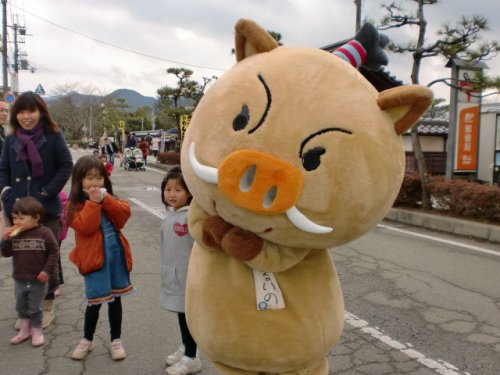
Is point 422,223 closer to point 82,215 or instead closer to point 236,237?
point 82,215

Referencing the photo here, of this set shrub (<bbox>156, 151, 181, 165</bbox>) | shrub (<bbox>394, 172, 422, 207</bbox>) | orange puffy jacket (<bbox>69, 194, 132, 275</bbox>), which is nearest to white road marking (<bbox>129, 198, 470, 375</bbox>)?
orange puffy jacket (<bbox>69, 194, 132, 275</bbox>)

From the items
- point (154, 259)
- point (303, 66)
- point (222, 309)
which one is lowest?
point (154, 259)

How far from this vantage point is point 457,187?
9.02m

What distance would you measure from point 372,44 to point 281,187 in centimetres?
100

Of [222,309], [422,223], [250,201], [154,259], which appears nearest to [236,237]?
[250,201]

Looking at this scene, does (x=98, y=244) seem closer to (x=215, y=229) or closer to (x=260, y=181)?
(x=215, y=229)

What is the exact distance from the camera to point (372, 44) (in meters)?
2.20

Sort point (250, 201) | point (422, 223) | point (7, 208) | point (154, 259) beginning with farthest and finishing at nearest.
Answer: point (422, 223), point (154, 259), point (7, 208), point (250, 201)

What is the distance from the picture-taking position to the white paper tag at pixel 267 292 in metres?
1.88

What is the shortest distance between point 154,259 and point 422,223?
17.4 feet

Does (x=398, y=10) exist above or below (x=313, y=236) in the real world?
above

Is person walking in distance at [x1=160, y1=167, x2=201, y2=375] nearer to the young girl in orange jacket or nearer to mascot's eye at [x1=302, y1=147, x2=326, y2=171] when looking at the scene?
the young girl in orange jacket

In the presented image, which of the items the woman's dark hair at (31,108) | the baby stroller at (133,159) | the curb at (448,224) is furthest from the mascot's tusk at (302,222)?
the baby stroller at (133,159)

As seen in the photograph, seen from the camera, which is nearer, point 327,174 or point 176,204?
point 327,174
